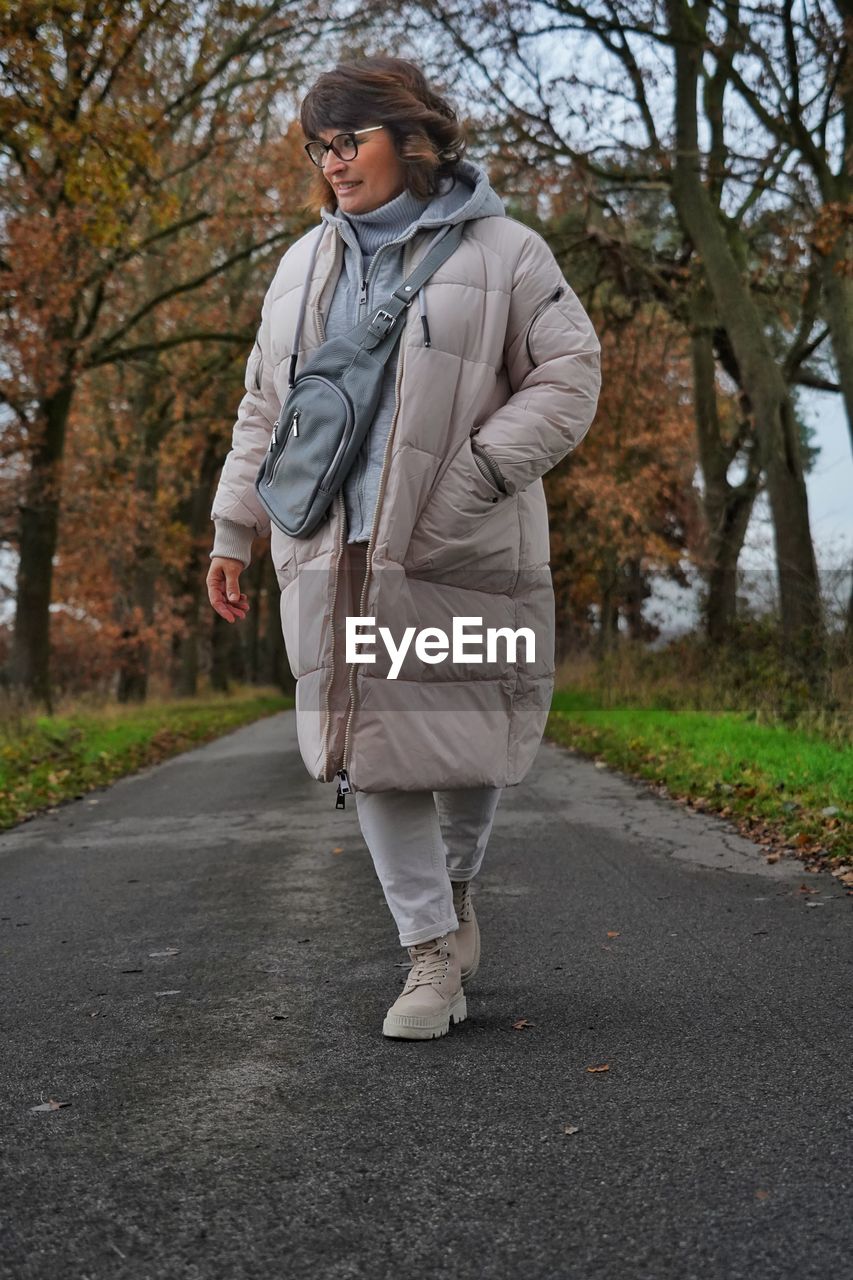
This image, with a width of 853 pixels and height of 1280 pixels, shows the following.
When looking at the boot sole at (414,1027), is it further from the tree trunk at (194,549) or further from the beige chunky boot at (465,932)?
the tree trunk at (194,549)

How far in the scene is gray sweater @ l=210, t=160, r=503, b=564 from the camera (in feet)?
11.7

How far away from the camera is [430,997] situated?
360 cm

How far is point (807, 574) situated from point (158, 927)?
10800 millimetres

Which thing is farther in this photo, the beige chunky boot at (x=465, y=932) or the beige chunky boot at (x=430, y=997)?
the beige chunky boot at (x=465, y=932)

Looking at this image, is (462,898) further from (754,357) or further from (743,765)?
(754,357)

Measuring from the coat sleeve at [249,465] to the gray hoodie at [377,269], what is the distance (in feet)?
0.83

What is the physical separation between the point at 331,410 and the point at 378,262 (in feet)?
1.51

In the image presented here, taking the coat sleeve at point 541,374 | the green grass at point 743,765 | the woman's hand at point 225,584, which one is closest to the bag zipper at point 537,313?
the coat sleeve at point 541,374

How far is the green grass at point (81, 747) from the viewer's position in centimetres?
1018

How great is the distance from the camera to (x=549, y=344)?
12.0ft

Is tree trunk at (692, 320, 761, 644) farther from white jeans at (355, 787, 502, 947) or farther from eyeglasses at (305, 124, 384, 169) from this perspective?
white jeans at (355, 787, 502, 947)

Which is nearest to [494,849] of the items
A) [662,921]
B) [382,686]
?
[662,921]

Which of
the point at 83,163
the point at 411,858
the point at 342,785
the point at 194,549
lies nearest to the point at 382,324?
the point at 342,785

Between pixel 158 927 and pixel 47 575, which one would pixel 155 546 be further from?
pixel 158 927
